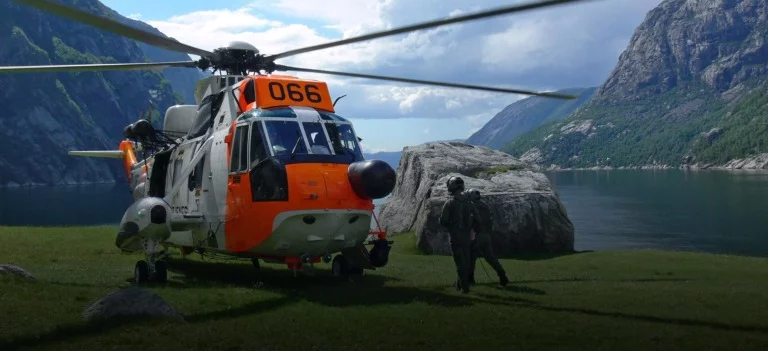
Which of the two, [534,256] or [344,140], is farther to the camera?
[534,256]

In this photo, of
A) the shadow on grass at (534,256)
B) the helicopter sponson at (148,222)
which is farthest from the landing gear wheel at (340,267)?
the shadow on grass at (534,256)

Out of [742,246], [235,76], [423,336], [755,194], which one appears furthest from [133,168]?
[755,194]

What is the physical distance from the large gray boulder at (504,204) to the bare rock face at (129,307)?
48.9 ft

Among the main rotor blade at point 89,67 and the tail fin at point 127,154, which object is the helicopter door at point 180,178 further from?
the tail fin at point 127,154

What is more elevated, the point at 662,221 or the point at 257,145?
the point at 257,145

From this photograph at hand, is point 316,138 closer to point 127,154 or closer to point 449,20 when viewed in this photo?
point 449,20

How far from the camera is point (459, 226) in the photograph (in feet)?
44.5

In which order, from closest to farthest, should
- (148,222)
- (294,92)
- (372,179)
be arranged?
(372,179) → (148,222) → (294,92)

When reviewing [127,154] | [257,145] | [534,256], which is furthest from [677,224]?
[257,145]

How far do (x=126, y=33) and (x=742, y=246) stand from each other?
37889 millimetres

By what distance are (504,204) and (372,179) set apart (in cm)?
1234

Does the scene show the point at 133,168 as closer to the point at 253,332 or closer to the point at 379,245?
the point at 379,245

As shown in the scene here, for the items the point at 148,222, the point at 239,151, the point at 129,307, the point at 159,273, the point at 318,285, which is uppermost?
the point at 239,151

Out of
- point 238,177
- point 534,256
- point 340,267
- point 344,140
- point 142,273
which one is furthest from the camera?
point 534,256
